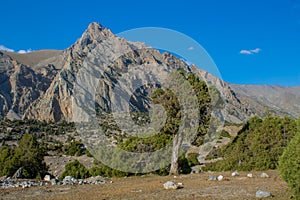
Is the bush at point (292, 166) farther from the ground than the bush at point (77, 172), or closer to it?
farther from the ground

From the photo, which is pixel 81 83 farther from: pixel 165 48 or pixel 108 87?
pixel 165 48

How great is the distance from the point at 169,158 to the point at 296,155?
57.3ft

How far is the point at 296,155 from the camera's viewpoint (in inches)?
376

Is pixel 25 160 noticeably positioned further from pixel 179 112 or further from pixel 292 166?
pixel 292 166

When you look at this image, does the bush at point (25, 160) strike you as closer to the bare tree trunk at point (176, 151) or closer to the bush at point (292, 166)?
the bare tree trunk at point (176, 151)

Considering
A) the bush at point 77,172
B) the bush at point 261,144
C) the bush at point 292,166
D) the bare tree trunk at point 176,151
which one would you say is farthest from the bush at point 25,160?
the bush at point 292,166

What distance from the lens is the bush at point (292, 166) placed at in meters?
9.34

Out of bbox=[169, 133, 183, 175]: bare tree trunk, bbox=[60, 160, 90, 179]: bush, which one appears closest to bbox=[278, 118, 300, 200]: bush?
bbox=[169, 133, 183, 175]: bare tree trunk

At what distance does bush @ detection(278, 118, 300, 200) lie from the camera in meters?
9.34

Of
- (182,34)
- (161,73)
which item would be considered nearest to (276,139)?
(182,34)

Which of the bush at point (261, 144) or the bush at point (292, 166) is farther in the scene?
the bush at point (261, 144)

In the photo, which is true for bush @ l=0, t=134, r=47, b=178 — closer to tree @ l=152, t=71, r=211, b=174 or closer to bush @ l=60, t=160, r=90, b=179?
bush @ l=60, t=160, r=90, b=179

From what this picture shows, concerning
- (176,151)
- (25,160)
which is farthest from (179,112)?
(25,160)

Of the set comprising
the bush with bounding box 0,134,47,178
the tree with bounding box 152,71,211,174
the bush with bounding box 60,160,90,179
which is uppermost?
the tree with bounding box 152,71,211,174
